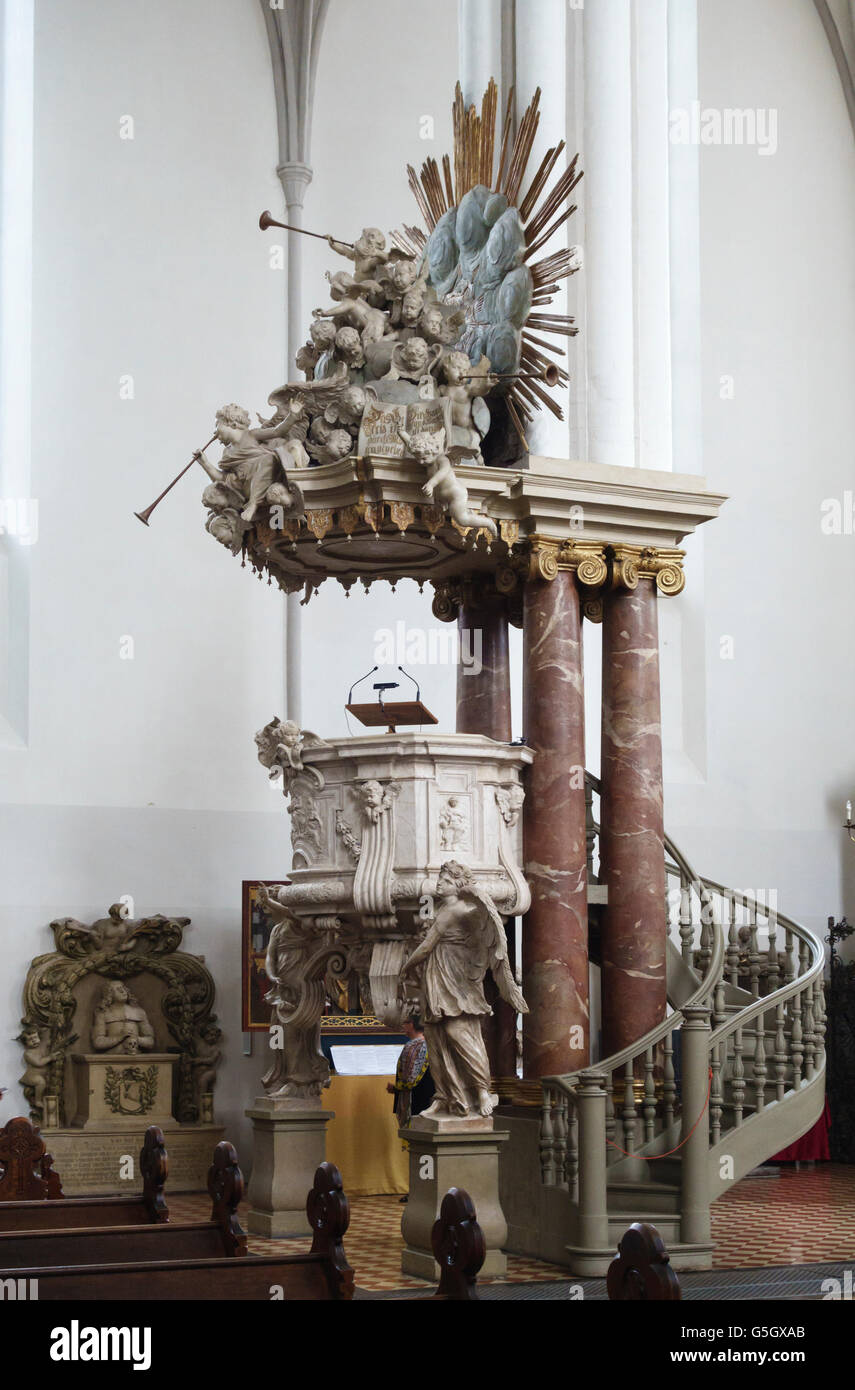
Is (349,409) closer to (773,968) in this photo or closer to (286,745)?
(286,745)

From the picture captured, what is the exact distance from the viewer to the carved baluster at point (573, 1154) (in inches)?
362

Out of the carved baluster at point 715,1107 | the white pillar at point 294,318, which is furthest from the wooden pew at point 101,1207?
the white pillar at point 294,318

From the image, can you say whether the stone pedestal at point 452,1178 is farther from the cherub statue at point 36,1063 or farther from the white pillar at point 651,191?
the white pillar at point 651,191

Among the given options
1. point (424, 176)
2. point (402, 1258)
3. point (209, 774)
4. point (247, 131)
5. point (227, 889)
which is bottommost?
point (402, 1258)

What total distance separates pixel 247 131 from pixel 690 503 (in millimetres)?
7058

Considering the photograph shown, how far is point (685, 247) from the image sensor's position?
17203 mm

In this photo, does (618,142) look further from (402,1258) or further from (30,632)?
(402,1258)

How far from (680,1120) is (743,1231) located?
1.37m

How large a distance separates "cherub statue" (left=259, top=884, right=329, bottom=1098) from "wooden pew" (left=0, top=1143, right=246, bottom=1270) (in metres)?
3.36

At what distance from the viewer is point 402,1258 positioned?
8.95 m

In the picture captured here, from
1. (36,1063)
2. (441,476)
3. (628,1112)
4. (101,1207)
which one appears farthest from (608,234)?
(101,1207)

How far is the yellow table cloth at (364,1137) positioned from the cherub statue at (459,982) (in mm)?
3639

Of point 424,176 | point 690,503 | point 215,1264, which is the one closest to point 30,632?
point 424,176
